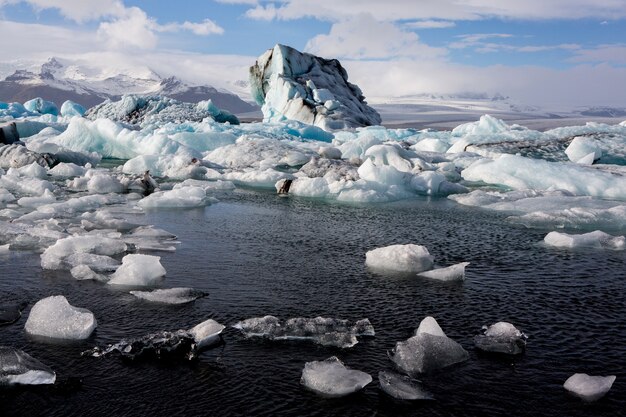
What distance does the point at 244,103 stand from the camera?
197 metres

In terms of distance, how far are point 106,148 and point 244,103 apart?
18032cm

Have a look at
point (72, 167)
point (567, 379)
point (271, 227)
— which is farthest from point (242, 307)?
point (72, 167)

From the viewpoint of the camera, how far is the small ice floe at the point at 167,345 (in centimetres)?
374

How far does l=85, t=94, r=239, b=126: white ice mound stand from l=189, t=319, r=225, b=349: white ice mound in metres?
30.6

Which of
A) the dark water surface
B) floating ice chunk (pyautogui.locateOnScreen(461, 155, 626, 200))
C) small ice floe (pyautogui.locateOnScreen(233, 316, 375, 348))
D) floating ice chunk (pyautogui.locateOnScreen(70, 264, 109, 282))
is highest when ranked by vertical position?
floating ice chunk (pyautogui.locateOnScreen(461, 155, 626, 200))

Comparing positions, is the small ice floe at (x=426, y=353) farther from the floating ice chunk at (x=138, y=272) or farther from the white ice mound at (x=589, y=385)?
the floating ice chunk at (x=138, y=272)

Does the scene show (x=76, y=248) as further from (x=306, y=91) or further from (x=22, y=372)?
→ (x=306, y=91)

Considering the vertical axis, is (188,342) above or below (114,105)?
below

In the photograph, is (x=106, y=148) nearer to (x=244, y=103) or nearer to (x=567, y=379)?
(x=567, y=379)

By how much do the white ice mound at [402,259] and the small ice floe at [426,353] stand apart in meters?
2.03

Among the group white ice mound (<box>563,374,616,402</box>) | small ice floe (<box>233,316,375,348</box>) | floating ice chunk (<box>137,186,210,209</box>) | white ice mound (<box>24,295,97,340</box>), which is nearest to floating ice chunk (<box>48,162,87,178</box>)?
floating ice chunk (<box>137,186,210,209</box>)

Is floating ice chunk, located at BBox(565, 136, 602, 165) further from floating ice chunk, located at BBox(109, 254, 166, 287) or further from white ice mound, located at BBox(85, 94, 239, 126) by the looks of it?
white ice mound, located at BBox(85, 94, 239, 126)

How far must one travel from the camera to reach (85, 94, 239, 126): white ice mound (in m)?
33.9

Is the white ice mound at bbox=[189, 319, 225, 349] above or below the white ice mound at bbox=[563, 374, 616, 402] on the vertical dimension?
above
